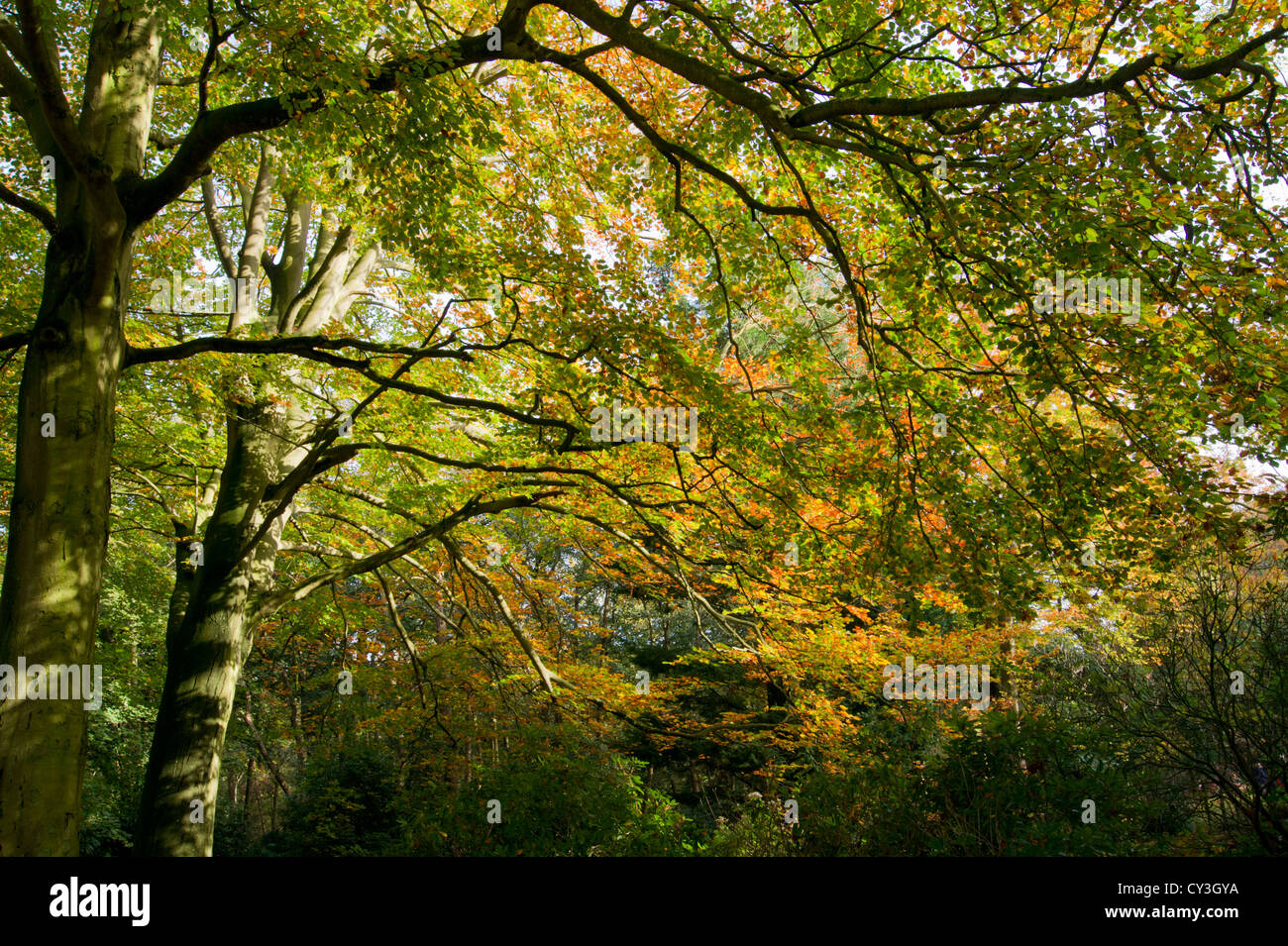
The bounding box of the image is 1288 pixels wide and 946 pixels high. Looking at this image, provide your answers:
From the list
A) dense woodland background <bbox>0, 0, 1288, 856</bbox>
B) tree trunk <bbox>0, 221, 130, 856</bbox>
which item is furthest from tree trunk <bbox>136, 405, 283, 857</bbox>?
tree trunk <bbox>0, 221, 130, 856</bbox>

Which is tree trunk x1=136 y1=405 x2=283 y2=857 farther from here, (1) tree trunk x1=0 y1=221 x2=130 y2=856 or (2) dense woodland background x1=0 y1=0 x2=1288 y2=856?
(1) tree trunk x1=0 y1=221 x2=130 y2=856

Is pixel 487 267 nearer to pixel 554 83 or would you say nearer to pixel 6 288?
pixel 554 83

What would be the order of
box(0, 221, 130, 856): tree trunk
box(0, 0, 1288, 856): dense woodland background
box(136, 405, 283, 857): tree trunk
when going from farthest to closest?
box(136, 405, 283, 857): tree trunk < box(0, 0, 1288, 856): dense woodland background < box(0, 221, 130, 856): tree trunk

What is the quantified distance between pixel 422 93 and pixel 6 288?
228 inches

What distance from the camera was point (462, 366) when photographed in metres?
8.11

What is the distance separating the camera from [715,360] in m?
7.42

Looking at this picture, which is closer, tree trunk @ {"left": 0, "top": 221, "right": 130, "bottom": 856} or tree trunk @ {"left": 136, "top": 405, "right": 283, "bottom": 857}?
→ tree trunk @ {"left": 0, "top": 221, "right": 130, "bottom": 856}

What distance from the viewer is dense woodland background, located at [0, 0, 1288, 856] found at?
4.02 m

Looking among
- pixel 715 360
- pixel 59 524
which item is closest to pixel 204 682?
pixel 59 524

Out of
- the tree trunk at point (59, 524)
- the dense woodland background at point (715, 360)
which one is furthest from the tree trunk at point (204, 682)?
the tree trunk at point (59, 524)

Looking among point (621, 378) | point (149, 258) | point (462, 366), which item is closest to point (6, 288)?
point (149, 258)

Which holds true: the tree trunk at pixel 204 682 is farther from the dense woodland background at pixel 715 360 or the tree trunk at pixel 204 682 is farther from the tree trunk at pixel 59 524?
the tree trunk at pixel 59 524

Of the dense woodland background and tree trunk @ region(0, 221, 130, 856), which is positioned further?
the dense woodland background

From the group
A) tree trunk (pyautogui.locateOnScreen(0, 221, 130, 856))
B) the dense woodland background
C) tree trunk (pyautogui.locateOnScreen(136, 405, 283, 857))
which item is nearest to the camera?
tree trunk (pyautogui.locateOnScreen(0, 221, 130, 856))
